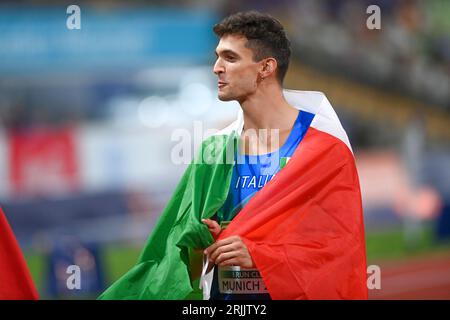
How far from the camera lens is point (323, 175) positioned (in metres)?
3.55

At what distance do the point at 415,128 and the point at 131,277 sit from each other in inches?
429

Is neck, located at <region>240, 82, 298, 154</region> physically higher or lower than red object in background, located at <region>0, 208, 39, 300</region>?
higher

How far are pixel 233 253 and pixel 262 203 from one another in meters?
0.23

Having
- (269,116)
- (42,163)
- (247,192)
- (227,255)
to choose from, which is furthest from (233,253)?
(42,163)

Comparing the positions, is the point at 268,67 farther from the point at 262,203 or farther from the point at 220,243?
the point at 220,243

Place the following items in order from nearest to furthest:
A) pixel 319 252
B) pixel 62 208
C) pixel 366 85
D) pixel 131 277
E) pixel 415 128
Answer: pixel 319 252
pixel 131 277
pixel 62 208
pixel 415 128
pixel 366 85

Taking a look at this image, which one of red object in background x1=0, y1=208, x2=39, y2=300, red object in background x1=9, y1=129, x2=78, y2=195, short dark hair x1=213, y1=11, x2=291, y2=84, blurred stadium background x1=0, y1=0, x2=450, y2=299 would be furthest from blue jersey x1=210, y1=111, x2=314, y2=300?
red object in background x1=9, y1=129, x2=78, y2=195

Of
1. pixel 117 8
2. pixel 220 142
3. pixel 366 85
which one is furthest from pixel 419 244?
pixel 220 142

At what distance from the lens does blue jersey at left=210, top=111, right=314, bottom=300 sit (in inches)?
143

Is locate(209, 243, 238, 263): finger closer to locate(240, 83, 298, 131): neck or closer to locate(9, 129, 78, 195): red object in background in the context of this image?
locate(240, 83, 298, 131): neck

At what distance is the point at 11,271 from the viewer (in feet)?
12.0

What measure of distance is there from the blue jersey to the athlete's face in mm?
248

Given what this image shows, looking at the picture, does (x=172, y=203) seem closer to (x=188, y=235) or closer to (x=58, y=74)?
(x=188, y=235)

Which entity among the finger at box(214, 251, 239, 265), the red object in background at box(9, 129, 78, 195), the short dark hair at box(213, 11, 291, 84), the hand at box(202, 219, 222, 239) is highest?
the short dark hair at box(213, 11, 291, 84)
